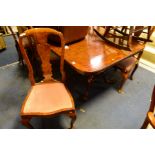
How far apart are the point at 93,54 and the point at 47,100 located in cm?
66

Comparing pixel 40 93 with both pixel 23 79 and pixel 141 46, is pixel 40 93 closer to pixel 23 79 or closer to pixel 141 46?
pixel 23 79

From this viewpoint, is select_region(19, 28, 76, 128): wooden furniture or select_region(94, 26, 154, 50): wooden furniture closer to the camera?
select_region(19, 28, 76, 128): wooden furniture

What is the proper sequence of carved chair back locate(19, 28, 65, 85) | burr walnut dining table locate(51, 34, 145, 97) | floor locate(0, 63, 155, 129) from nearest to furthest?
carved chair back locate(19, 28, 65, 85) → burr walnut dining table locate(51, 34, 145, 97) → floor locate(0, 63, 155, 129)

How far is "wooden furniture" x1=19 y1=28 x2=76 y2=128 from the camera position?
1335mm

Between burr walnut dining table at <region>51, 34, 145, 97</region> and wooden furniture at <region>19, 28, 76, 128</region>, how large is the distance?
0.60 ft

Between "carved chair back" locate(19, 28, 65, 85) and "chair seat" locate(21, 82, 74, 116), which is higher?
"carved chair back" locate(19, 28, 65, 85)

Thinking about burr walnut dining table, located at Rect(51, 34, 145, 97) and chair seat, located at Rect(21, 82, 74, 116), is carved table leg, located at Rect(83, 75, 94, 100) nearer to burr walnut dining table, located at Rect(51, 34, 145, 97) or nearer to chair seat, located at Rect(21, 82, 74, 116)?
burr walnut dining table, located at Rect(51, 34, 145, 97)

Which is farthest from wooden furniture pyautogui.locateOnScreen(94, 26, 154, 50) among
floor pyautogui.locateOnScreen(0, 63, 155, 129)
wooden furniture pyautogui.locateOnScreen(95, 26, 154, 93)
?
floor pyautogui.locateOnScreen(0, 63, 155, 129)

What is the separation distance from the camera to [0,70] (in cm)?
246

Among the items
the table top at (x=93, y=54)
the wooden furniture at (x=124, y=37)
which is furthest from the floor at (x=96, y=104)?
the table top at (x=93, y=54)

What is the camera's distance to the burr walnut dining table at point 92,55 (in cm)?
150

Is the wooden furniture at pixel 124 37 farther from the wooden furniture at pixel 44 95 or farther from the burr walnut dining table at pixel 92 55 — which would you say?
the wooden furniture at pixel 44 95

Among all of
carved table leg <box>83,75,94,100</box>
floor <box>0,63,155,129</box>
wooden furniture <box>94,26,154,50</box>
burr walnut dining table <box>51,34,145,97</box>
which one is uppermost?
wooden furniture <box>94,26,154,50</box>
